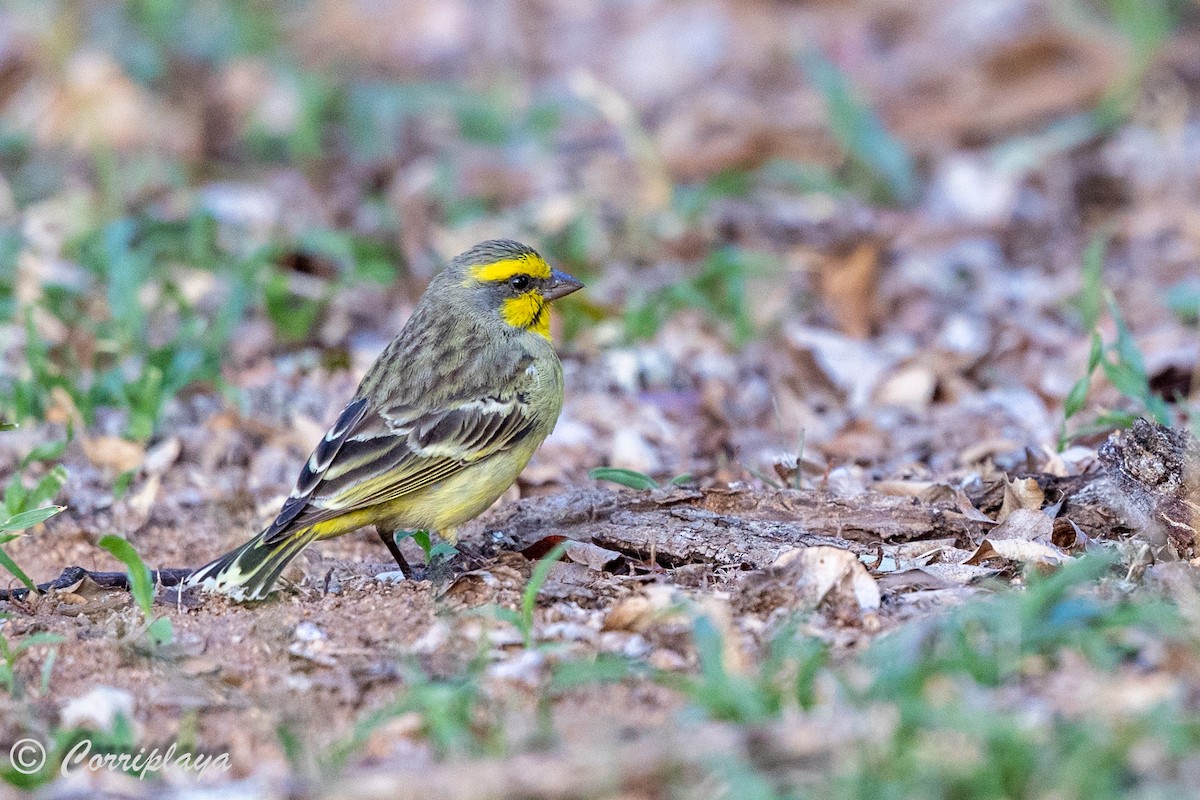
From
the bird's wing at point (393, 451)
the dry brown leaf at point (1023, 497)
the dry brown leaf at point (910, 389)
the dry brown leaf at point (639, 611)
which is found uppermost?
the bird's wing at point (393, 451)

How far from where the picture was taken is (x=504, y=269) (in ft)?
21.4

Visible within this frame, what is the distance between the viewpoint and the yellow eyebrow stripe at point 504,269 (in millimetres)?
6531

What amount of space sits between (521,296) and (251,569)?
1935 millimetres

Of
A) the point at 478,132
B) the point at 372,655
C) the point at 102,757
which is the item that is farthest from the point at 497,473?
the point at 478,132

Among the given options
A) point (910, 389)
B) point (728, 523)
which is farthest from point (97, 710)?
point (910, 389)

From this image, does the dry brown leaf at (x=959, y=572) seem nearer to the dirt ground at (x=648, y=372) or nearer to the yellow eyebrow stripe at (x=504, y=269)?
the dirt ground at (x=648, y=372)

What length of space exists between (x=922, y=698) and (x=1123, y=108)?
8815mm

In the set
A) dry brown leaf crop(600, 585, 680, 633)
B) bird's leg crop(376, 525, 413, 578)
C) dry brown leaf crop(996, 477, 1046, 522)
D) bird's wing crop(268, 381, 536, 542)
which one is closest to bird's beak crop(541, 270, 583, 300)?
bird's wing crop(268, 381, 536, 542)

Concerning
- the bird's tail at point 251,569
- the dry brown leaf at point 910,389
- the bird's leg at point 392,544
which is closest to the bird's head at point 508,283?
the bird's leg at point 392,544

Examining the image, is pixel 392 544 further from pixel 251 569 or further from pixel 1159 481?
pixel 1159 481

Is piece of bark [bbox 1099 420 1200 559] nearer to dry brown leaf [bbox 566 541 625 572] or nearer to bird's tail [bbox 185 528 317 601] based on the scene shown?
dry brown leaf [bbox 566 541 625 572]

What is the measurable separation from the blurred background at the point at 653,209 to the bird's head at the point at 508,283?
3.19 ft

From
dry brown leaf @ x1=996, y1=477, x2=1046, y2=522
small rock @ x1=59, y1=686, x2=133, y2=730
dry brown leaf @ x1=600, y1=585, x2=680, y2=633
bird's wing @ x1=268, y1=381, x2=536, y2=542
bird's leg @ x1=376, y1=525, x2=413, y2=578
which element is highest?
bird's wing @ x1=268, y1=381, x2=536, y2=542

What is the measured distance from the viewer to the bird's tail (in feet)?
17.2
